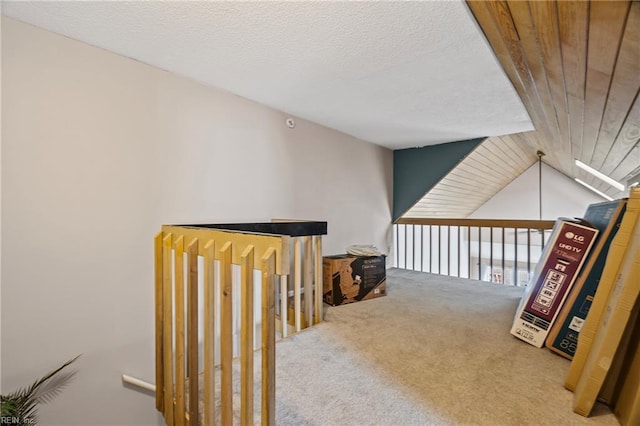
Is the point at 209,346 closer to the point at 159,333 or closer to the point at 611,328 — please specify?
the point at 159,333

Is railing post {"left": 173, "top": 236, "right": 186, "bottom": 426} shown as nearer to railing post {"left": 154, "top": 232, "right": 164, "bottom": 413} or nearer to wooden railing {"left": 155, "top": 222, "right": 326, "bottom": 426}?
wooden railing {"left": 155, "top": 222, "right": 326, "bottom": 426}

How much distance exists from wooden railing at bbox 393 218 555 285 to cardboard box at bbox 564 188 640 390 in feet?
6.61

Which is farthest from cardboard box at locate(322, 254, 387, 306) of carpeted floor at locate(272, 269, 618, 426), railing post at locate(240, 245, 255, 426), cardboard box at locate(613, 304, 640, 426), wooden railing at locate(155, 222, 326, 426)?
cardboard box at locate(613, 304, 640, 426)

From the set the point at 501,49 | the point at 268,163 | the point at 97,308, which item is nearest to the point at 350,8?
the point at 501,49

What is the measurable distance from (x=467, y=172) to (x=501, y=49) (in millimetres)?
2722

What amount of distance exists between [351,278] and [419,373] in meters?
1.15

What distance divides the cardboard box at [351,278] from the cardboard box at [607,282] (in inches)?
61.2

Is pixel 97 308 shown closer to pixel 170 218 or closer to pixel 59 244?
pixel 59 244

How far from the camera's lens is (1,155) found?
138 cm

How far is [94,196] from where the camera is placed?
163 cm

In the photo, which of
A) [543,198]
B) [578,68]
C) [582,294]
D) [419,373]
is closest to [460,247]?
[543,198]

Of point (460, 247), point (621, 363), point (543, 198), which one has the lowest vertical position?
point (460, 247)

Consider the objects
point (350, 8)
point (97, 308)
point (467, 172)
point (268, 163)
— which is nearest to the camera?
point (350, 8)

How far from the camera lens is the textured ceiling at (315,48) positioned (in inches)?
50.9
